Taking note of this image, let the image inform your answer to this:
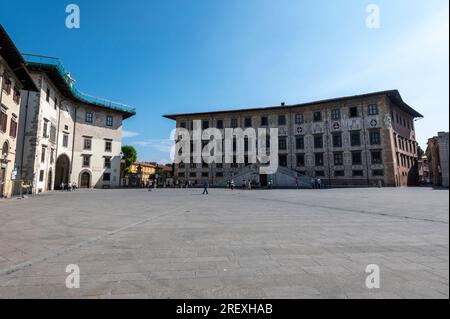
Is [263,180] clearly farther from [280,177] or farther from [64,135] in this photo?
[64,135]

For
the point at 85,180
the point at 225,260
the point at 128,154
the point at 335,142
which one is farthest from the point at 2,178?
the point at 128,154

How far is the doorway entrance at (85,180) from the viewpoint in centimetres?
3659

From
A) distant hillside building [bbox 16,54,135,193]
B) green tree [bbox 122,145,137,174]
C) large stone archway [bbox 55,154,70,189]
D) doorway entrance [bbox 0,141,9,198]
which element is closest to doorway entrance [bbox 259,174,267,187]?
distant hillside building [bbox 16,54,135,193]

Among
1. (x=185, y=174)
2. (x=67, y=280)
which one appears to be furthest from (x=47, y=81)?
(x=67, y=280)

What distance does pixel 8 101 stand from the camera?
60.3 ft

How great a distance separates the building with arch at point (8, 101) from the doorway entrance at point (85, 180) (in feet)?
58.5

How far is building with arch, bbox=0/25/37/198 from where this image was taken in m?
16.8

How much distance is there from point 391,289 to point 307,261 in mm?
1229

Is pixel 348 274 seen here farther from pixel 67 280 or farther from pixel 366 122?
pixel 366 122

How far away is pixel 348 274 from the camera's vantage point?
329cm

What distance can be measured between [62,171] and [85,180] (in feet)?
10.5

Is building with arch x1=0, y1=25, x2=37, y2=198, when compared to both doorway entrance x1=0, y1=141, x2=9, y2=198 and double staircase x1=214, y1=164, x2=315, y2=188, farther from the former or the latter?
double staircase x1=214, y1=164, x2=315, y2=188

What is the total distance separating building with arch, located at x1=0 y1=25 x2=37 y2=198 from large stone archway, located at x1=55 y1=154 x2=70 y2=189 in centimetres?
1637
